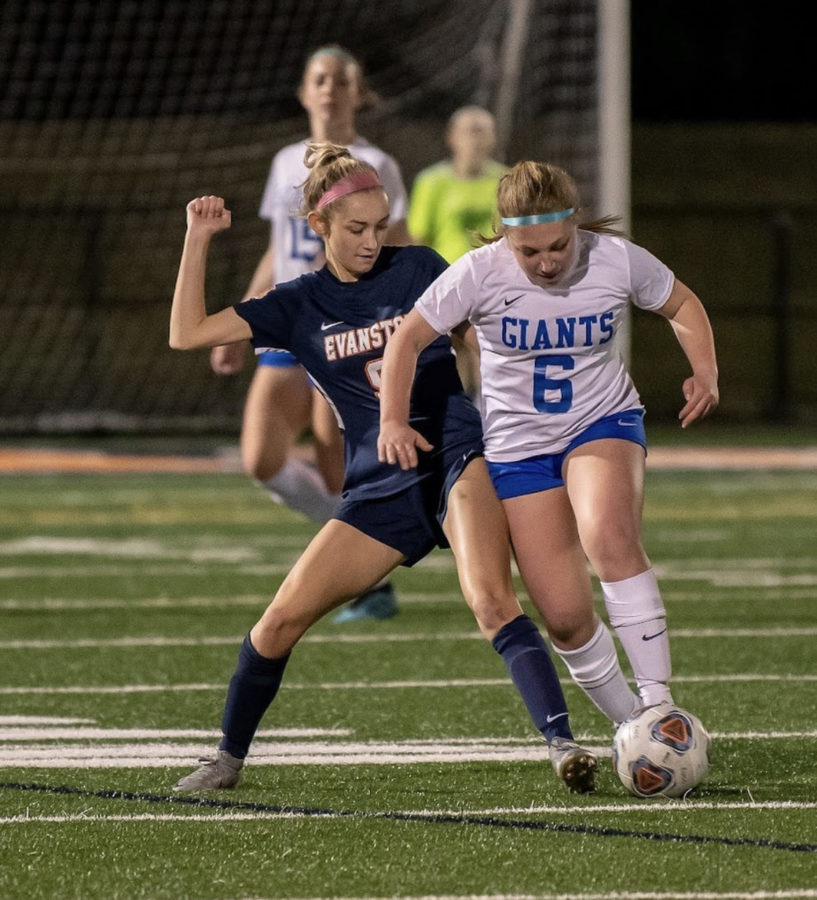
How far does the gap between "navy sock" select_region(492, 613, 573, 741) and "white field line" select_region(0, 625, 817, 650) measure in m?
2.81

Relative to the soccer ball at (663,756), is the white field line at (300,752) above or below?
below

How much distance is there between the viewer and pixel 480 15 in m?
16.8

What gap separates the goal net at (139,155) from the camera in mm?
21781

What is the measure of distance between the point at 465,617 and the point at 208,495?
19.4 feet

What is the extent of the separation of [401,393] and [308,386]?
128 inches

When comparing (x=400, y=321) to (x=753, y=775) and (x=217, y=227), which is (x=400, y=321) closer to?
(x=217, y=227)

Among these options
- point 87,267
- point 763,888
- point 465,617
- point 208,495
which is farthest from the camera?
point 87,267

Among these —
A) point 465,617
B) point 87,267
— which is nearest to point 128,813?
point 465,617

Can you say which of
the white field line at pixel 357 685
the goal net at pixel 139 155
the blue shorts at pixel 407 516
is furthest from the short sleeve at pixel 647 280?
the goal net at pixel 139 155

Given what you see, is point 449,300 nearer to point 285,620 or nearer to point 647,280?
point 647,280

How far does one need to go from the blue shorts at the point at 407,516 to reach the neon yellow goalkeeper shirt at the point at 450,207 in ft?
19.0

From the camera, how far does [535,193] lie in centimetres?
498

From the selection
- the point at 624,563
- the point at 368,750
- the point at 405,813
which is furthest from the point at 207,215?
the point at 405,813

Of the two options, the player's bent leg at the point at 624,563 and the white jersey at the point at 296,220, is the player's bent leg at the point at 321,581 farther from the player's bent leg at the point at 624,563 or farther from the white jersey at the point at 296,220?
the white jersey at the point at 296,220
